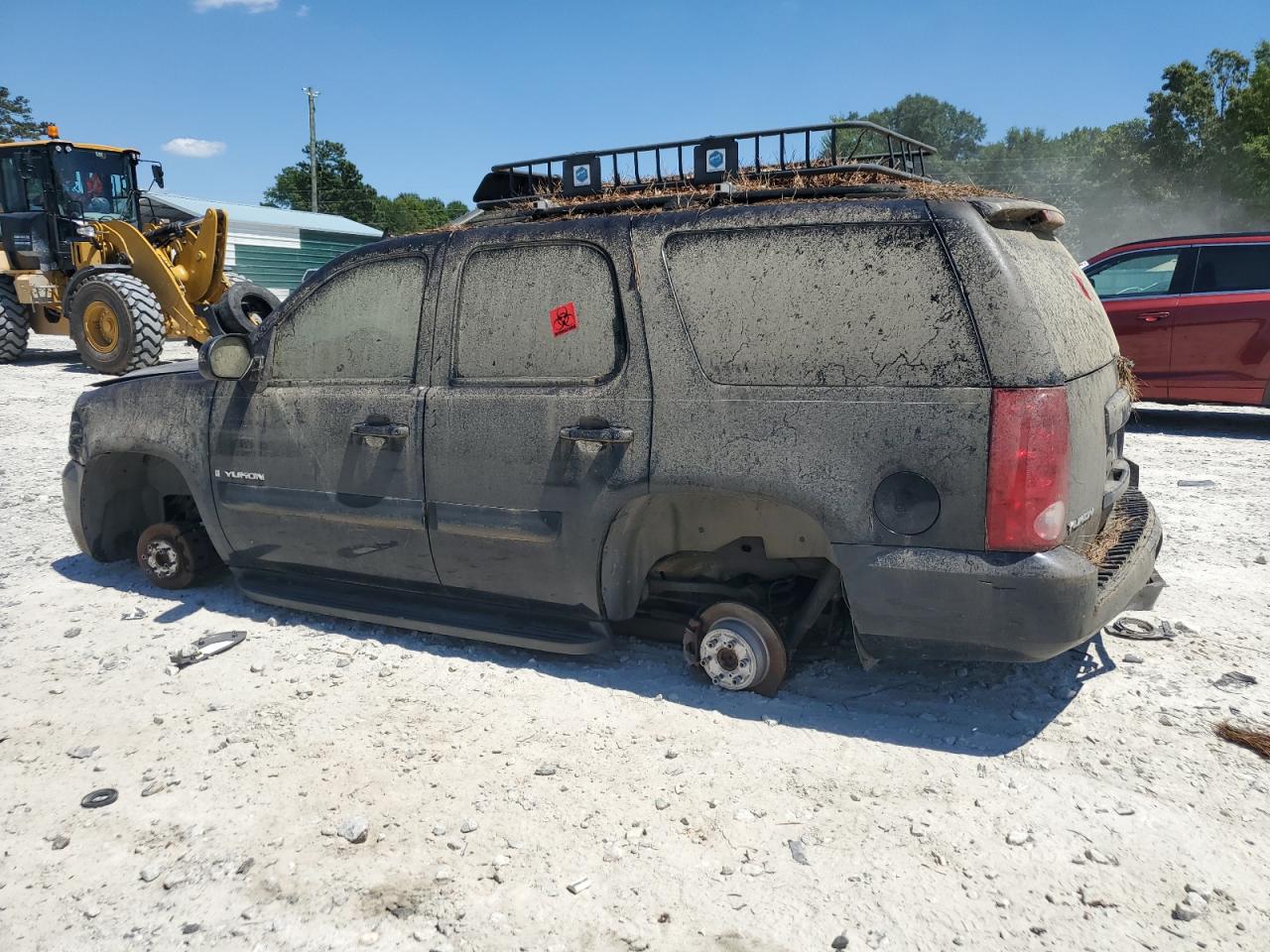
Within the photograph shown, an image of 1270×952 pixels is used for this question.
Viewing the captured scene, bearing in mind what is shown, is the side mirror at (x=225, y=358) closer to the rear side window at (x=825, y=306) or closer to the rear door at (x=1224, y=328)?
the rear side window at (x=825, y=306)

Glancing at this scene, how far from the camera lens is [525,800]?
117 inches

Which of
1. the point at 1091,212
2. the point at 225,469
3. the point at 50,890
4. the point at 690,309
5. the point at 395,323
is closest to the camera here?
the point at 50,890

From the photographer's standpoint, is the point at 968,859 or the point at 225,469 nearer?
the point at 968,859

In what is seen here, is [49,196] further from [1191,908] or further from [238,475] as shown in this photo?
[1191,908]

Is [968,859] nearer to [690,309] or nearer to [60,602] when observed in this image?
[690,309]

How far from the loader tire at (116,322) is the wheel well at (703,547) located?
11601mm

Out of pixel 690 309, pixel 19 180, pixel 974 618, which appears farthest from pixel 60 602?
pixel 19 180

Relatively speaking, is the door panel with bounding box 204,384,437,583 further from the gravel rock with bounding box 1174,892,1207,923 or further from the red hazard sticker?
the gravel rock with bounding box 1174,892,1207,923

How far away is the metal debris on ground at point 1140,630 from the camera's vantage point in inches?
162

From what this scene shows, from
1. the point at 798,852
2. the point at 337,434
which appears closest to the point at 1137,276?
the point at 337,434

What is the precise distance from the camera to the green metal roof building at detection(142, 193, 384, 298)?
3319 centimetres

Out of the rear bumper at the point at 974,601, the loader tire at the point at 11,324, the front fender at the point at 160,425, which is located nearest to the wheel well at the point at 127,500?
the front fender at the point at 160,425

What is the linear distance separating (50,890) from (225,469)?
2.25 m

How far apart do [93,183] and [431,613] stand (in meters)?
14.2
